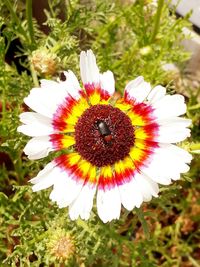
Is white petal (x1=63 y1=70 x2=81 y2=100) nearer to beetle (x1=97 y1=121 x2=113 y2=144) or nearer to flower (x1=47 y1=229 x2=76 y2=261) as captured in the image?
beetle (x1=97 y1=121 x2=113 y2=144)

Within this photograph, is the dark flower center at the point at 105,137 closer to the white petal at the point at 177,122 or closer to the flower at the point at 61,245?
the white petal at the point at 177,122

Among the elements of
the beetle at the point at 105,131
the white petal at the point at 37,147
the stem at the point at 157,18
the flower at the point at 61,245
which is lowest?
the flower at the point at 61,245

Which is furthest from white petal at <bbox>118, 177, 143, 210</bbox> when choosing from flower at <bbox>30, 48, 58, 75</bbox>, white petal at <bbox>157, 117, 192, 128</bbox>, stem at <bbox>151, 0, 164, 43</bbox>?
stem at <bbox>151, 0, 164, 43</bbox>

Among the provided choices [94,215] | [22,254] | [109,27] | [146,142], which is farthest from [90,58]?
[109,27]

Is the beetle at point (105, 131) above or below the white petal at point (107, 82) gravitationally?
below

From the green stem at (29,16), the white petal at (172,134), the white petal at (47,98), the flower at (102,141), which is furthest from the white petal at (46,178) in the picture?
the green stem at (29,16)

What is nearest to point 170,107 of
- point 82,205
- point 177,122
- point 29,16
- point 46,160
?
point 177,122

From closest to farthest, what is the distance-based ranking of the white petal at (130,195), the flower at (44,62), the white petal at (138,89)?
the white petal at (130,195)
the white petal at (138,89)
the flower at (44,62)
